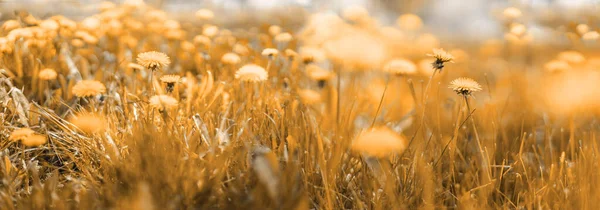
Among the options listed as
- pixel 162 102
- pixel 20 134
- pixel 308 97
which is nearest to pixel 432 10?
pixel 308 97

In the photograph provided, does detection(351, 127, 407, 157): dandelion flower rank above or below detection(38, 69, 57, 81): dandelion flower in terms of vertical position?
above

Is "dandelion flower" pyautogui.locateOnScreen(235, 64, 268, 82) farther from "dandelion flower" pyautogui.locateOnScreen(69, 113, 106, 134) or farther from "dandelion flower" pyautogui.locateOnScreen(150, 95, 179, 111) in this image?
"dandelion flower" pyautogui.locateOnScreen(69, 113, 106, 134)

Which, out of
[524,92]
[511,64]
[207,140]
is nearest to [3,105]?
[207,140]

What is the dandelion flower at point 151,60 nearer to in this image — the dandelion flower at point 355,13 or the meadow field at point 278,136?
the meadow field at point 278,136

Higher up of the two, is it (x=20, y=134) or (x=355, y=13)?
(x=355, y=13)

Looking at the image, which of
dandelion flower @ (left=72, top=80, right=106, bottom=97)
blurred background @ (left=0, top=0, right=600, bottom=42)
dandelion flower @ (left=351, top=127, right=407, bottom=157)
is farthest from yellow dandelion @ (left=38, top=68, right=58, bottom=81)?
blurred background @ (left=0, top=0, right=600, bottom=42)

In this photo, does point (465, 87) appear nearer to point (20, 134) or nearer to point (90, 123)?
point (90, 123)

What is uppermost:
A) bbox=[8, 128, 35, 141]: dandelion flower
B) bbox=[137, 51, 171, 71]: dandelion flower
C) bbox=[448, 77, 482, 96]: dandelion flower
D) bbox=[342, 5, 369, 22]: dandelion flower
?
bbox=[342, 5, 369, 22]: dandelion flower
